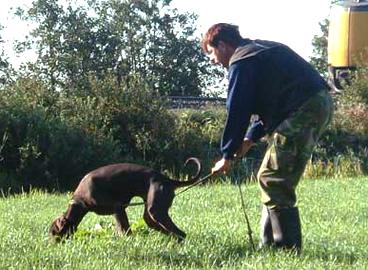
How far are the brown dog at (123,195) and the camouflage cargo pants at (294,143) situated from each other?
0.96 meters

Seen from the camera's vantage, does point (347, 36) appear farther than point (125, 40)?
No

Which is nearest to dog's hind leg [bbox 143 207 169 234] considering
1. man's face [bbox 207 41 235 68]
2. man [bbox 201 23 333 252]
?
man [bbox 201 23 333 252]

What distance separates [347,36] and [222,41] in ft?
80.6

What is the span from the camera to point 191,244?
25.6ft

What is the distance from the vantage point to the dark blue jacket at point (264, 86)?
7.36 metres

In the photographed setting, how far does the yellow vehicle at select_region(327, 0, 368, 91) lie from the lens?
102 ft

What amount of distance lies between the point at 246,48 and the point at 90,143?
685 inches

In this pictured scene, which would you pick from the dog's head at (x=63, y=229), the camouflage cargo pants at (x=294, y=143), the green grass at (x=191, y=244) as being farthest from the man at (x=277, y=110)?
the dog's head at (x=63, y=229)

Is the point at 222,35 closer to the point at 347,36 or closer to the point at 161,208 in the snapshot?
the point at 161,208

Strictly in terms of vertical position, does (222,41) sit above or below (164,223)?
above

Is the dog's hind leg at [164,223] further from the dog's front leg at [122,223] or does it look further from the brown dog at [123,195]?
the dog's front leg at [122,223]

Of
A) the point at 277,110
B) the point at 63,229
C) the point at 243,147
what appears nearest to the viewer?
the point at 277,110

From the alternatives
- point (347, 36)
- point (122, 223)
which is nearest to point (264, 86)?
point (122, 223)

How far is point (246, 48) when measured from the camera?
24.5ft
